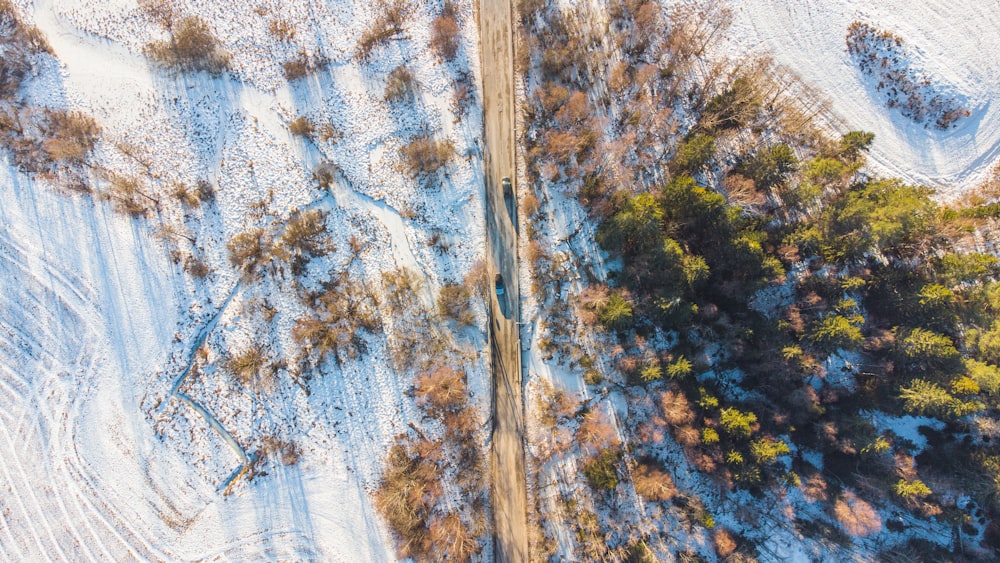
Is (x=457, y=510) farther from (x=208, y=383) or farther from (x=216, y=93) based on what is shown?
(x=216, y=93)

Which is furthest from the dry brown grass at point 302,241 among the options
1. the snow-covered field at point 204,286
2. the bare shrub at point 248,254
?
the bare shrub at point 248,254

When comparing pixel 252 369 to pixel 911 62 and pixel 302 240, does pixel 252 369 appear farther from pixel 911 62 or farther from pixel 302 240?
pixel 911 62

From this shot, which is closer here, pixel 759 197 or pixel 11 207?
pixel 759 197

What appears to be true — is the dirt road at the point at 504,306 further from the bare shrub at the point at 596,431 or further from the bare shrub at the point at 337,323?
the bare shrub at the point at 337,323

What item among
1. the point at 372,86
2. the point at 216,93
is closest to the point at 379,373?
the point at 372,86

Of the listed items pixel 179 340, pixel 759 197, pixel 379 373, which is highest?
pixel 179 340

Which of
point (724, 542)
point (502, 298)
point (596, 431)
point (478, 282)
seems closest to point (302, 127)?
point (478, 282)
